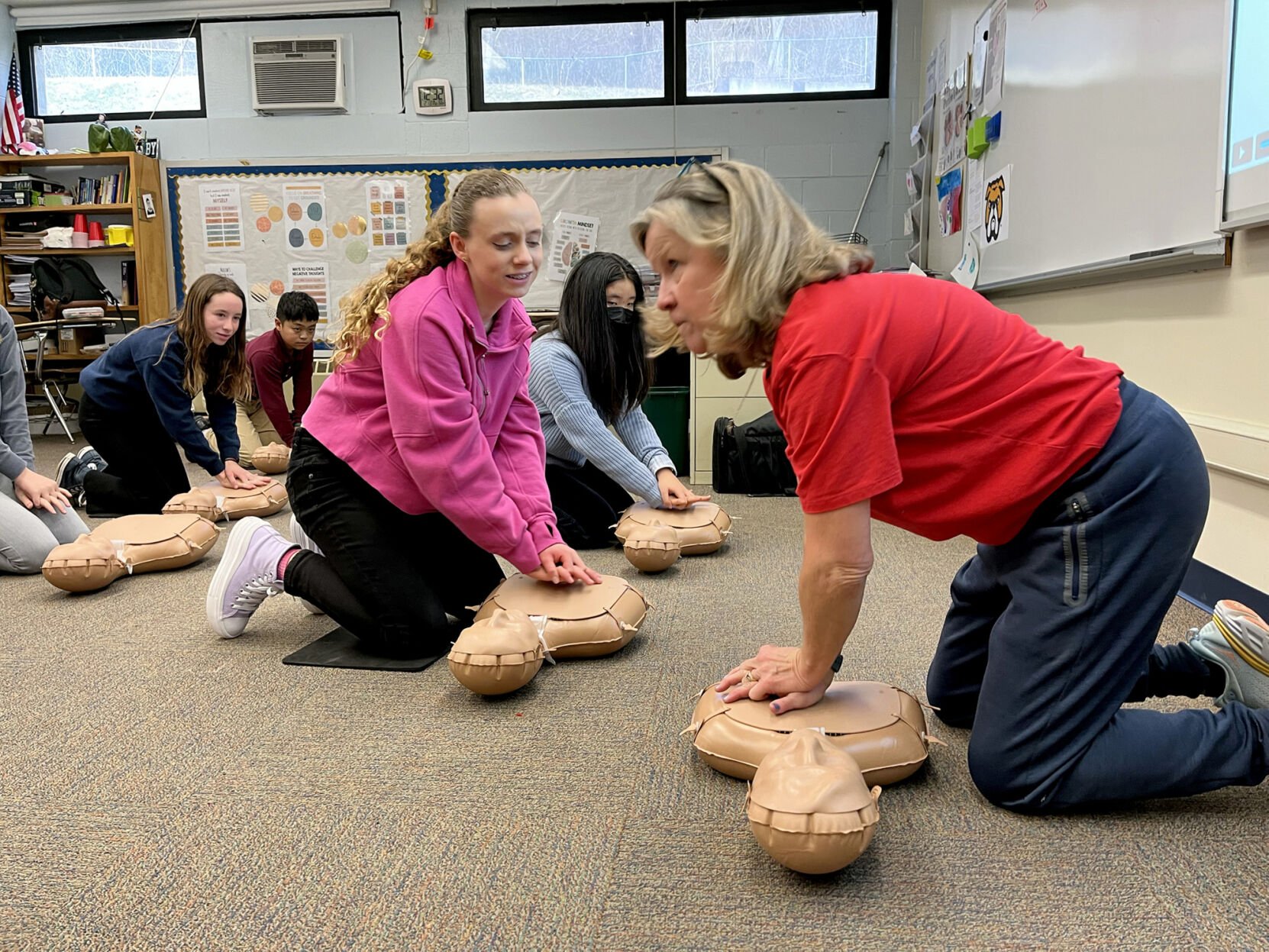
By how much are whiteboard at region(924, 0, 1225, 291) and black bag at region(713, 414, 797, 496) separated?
1.00 meters

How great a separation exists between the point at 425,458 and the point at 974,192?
9.23ft

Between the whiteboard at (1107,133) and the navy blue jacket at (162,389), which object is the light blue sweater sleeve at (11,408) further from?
the whiteboard at (1107,133)

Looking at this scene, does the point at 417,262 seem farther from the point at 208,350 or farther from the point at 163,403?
the point at 163,403

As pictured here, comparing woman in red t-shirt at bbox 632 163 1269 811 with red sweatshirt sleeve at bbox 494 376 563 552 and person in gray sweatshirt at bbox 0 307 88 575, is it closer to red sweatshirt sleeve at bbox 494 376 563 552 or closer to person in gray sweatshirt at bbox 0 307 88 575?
red sweatshirt sleeve at bbox 494 376 563 552

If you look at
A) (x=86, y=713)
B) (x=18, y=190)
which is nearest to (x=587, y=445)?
(x=86, y=713)

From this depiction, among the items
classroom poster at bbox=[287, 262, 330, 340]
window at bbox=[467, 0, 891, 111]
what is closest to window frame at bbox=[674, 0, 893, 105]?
window at bbox=[467, 0, 891, 111]

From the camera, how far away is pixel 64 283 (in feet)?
17.6

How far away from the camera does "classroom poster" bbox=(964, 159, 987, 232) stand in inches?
140

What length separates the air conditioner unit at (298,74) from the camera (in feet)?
17.0

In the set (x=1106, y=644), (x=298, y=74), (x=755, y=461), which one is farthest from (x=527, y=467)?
(x=298, y=74)

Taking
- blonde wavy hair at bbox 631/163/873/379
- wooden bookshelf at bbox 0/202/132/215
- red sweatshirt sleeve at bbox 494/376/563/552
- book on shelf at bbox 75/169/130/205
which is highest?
book on shelf at bbox 75/169/130/205

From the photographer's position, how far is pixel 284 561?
1955 mm

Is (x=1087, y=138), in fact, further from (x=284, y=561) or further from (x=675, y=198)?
(x=284, y=561)

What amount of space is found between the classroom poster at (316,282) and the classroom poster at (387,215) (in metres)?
0.34
